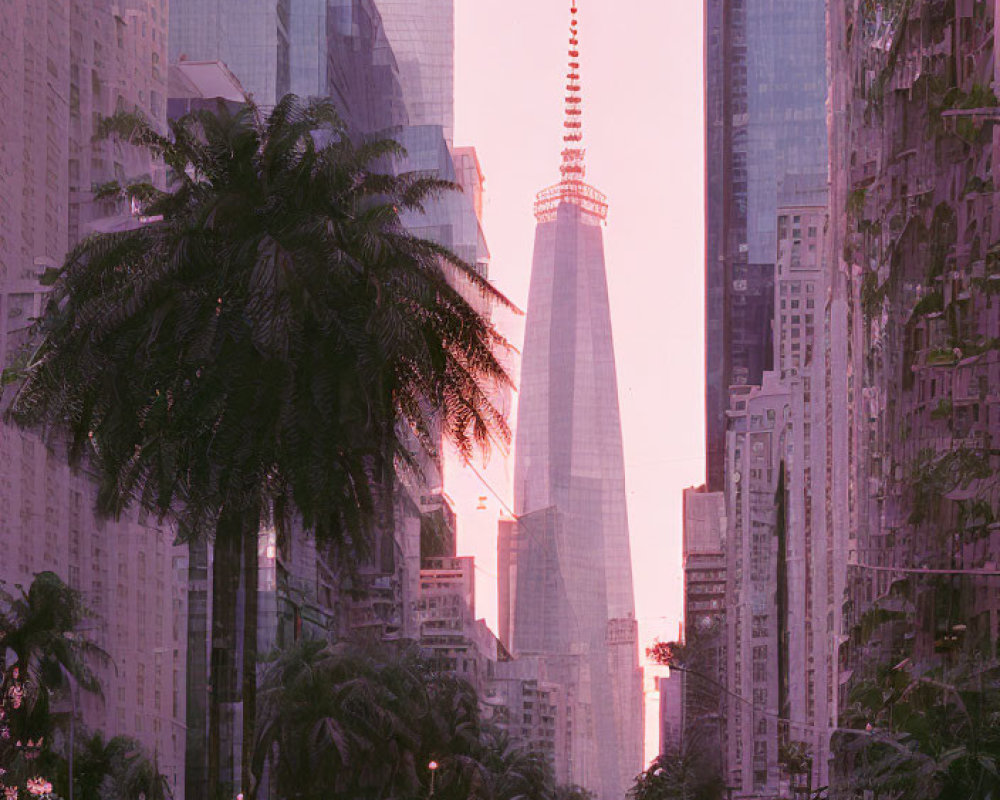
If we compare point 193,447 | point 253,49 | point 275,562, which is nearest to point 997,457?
point 193,447

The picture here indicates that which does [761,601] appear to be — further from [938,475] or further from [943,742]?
[943,742]

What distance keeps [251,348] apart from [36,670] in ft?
65.6

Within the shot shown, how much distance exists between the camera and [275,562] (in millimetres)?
108875

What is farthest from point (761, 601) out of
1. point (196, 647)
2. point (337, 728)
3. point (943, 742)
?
point (943, 742)

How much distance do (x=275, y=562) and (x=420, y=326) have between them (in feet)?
254

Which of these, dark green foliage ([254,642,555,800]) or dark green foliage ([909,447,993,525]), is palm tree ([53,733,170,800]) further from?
dark green foliage ([909,447,993,525])

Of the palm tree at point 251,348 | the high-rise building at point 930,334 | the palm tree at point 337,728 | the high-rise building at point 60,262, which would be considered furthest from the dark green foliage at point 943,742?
the high-rise building at point 60,262

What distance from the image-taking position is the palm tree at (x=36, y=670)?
46625mm

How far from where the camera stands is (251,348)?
32.5m

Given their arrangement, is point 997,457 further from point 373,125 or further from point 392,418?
Result: point 373,125

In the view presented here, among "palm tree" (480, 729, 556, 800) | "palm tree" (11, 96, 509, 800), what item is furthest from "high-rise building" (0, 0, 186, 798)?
"palm tree" (11, 96, 509, 800)

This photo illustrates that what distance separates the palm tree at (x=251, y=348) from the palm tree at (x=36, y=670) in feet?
46.8

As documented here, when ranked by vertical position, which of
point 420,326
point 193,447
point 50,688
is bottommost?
point 50,688

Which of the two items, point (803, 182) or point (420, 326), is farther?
point (803, 182)
